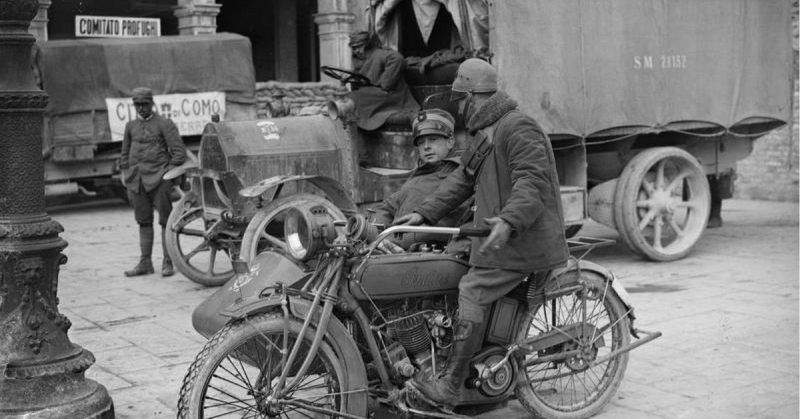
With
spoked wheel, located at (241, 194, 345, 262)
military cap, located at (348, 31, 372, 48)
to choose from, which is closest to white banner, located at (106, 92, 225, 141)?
military cap, located at (348, 31, 372, 48)

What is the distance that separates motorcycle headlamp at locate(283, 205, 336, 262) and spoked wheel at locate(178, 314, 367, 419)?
1.09 ft

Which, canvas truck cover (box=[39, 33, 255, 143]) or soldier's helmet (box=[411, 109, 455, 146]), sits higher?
canvas truck cover (box=[39, 33, 255, 143])

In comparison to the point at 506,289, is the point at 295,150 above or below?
above

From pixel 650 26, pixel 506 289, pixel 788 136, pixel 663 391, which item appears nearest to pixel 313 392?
pixel 506 289

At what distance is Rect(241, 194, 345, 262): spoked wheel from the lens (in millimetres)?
8227

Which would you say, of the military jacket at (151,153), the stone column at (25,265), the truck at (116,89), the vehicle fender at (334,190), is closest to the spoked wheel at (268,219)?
the vehicle fender at (334,190)

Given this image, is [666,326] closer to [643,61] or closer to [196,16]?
[643,61]

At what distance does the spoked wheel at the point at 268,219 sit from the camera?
8227 mm

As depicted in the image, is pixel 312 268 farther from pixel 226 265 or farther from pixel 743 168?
pixel 743 168

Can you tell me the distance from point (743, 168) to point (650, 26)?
6.30m

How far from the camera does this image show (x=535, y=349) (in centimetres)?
503

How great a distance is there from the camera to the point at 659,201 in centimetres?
1005

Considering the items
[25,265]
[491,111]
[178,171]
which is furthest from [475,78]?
[178,171]

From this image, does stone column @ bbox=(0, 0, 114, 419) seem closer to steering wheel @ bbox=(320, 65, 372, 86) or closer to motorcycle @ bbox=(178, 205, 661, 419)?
motorcycle @ bbox=(178, 205, 661, 419)
